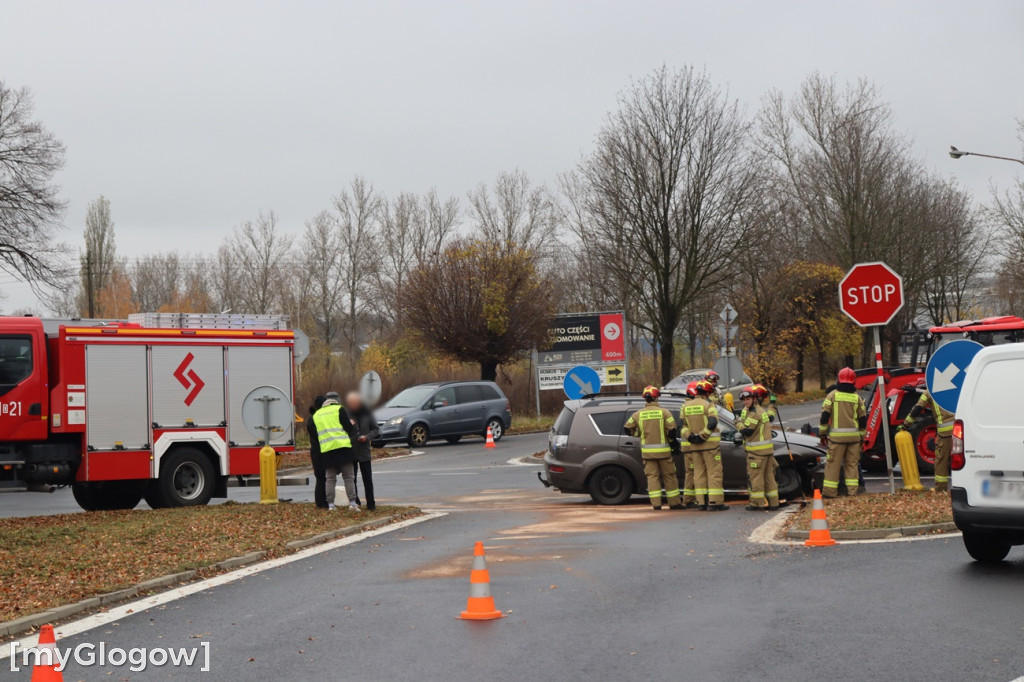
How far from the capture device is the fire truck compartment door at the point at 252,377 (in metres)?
18.5

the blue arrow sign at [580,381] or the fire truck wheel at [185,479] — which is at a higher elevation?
the blue arrow sign at [580,381]

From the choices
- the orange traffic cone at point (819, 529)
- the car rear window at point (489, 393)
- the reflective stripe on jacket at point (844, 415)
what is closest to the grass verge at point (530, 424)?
Result: the car rear window at point (489, 393)

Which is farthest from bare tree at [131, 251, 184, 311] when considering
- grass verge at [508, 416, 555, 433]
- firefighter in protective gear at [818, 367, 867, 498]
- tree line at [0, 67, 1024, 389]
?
firefighter in protective gear at [818, 367, 867, 498]

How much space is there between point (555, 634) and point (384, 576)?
3167 millimetres

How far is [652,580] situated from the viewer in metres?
10.0

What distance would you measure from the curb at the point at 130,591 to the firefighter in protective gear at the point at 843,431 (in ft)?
21.1

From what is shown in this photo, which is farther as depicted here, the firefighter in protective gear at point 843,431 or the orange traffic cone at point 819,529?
the firefighter in protective gear at point 843,431

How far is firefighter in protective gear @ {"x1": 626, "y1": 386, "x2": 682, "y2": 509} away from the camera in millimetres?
16547

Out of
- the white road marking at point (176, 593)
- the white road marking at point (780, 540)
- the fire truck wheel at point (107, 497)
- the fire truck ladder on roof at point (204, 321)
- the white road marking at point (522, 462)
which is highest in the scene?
the fire truck ladder on roof at point (204, 321)

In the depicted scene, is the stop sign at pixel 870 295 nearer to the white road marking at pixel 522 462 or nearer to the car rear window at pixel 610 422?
the car rear window at pixel 610 422

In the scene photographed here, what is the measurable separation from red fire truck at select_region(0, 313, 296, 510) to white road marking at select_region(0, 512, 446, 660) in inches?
173

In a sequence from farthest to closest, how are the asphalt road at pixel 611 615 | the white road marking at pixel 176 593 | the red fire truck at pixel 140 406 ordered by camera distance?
the red fire truck at pixel 140 406
the white road marking at pixel 176 593
the asphalt road at pixel 611 615

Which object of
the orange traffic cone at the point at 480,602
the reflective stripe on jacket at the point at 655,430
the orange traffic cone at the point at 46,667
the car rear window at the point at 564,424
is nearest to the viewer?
the orange traffic cone at the point at 46,667

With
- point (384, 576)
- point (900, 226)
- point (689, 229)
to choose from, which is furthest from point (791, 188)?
point (384, 576)
